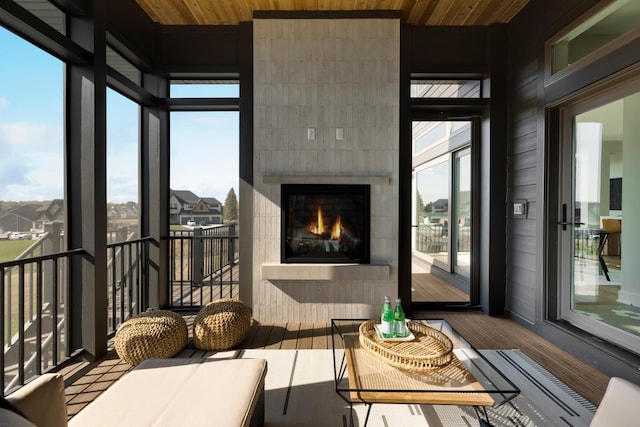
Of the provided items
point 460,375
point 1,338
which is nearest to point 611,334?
point 460,375

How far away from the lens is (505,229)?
3986 mm

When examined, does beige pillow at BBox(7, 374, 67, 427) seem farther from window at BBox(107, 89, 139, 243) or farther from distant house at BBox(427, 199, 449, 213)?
distant house at BBox(427, 199, 449, 213)

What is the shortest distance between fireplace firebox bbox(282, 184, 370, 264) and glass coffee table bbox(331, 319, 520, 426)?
179cm

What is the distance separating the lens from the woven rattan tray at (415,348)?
1853 mm

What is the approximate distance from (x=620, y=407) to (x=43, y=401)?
188 cm

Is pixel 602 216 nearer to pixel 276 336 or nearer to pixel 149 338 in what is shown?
pixel 276 336

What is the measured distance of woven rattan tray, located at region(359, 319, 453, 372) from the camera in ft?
6.08

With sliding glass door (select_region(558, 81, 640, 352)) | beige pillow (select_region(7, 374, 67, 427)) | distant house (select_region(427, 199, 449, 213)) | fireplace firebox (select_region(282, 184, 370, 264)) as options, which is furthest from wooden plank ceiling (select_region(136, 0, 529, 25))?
beige pillow (select_region(7, 374, 67, 427))

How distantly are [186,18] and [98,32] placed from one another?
3.73 feet

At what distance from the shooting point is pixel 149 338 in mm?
2770

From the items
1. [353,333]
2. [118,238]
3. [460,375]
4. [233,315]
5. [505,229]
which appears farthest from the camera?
[505,229]

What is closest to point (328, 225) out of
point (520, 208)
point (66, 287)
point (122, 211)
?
point (520, 208)

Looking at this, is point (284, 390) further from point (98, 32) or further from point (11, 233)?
point (98, 32)

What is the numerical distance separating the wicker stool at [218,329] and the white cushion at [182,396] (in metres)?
1.18
